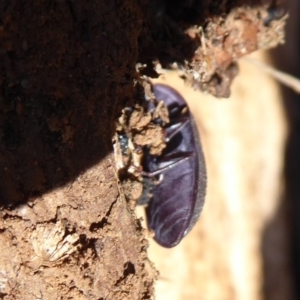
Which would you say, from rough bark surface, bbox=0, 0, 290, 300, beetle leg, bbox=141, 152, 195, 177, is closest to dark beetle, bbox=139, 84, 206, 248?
beetle leg, bbox=141, 152, 195, 177

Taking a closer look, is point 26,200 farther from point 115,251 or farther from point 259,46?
point 259,46

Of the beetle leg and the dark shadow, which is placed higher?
the beetle leg

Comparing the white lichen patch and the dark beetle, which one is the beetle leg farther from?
the white lichen patch

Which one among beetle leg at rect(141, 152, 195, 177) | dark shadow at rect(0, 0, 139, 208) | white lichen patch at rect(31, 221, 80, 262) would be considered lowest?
white lichen patch at rect(31, 221, 80, 262)

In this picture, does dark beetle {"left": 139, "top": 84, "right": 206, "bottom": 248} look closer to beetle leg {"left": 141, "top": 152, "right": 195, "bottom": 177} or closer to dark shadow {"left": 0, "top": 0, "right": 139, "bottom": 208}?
beetle leg {"left": 141, "top": 152, "right": 195, "bottom": 177}

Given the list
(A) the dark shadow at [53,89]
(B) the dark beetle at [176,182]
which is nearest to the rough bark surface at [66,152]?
(A) the dark shadow at [53,89]

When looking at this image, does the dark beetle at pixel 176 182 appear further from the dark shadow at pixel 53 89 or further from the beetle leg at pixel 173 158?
the dark shadow at pixel 53 89

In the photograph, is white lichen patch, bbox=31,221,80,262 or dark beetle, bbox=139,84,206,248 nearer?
white lichen patch, bbox=31,221,80,262
